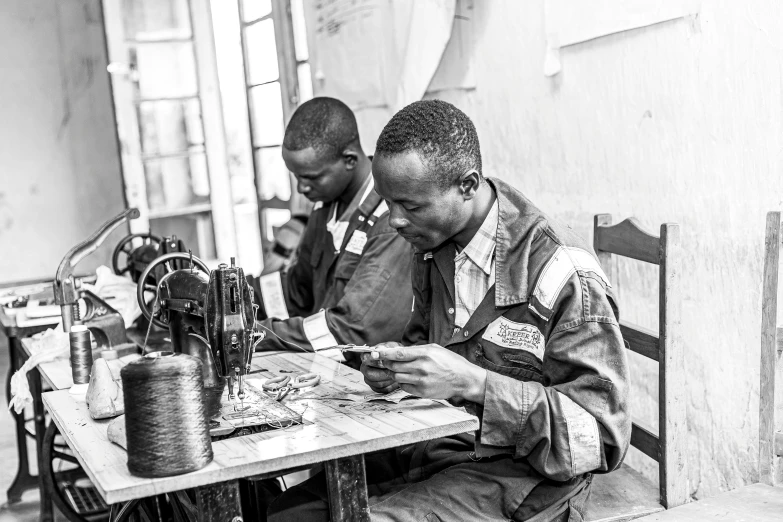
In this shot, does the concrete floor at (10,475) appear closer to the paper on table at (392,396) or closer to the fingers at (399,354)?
the paper on table at (392,396)

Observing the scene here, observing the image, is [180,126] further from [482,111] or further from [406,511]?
[406,511]

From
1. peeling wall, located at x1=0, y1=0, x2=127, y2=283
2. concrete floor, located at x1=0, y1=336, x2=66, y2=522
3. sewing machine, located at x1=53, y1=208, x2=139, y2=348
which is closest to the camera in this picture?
sewing machine, located at x1=53, y1=208, x2=139, y2=348

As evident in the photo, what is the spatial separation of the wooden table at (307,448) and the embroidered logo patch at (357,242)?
3.43ft

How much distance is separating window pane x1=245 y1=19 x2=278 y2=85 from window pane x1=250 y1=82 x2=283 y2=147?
0.06 m

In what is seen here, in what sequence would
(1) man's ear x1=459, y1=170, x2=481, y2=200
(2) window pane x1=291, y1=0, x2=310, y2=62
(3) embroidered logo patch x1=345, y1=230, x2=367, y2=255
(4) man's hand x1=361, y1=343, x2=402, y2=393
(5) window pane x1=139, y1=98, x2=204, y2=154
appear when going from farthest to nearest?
Result: (5) window pane x1=139, y1=98, x2=204, y2=154
(2) window pane x1=291, y1=0, x2=310, y2=62
(3) embroidered logo patch x1=345, y1=230, x2=367, y2=255
(1) man's ear x1=459, y1=170, x2=481, y2=200
(4) man's hand x1=361, y1=343, x2=402, y2=393

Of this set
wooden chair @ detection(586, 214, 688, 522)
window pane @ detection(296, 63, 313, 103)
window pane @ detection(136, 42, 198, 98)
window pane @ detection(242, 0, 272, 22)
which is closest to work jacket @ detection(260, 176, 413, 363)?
wooden chair @ detection(586, 214, 688, 522)

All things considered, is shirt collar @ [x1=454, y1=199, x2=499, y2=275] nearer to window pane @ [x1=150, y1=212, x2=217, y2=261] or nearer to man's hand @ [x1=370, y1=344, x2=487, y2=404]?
man's hand @ [x1=370, y1=344, x2=487, y2=404]

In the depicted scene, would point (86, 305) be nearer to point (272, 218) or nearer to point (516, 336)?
point (516, 336)

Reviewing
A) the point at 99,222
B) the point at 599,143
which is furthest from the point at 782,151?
the point at 99,222

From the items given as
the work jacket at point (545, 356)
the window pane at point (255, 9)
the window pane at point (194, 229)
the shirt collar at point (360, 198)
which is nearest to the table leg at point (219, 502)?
the work jacket at point (545, 356)

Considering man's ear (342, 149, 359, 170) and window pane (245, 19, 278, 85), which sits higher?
window pane (245, 19, 278, 85)

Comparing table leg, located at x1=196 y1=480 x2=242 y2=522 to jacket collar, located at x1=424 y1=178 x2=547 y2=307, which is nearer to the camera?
table leg, located at x1=196 y1=480 x2=242 y2=522

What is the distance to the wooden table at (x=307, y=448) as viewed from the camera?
1.43 meters

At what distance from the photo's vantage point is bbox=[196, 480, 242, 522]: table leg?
1510 millimetres
